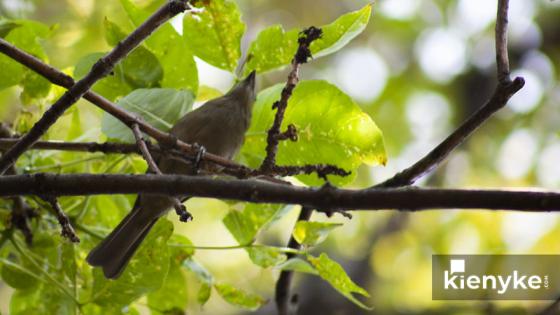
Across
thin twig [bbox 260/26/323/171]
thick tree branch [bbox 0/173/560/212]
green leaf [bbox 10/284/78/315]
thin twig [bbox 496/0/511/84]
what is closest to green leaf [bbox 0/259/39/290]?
green leaf [bbox 10/284/78/315]

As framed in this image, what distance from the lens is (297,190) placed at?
1.55m

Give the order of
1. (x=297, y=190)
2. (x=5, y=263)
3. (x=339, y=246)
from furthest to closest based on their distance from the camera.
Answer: (x=339, y=246), (x=5, y=263), (x=297, y=190)

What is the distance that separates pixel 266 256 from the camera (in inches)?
93.5

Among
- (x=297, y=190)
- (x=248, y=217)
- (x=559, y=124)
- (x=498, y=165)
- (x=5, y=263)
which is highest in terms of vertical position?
(x=559, y=124)

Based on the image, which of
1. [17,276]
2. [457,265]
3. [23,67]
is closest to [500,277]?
[457,265]

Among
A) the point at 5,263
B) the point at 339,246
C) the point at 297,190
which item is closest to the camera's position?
the point at 297,190

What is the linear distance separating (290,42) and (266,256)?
0.64 meters

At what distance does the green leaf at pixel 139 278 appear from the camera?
92.1 inches

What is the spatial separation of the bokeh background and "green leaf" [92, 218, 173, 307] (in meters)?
2.56

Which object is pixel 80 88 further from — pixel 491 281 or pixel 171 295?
pixel 491 281

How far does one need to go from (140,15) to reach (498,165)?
15.4ft

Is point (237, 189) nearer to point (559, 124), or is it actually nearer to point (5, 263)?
point (5, 263)

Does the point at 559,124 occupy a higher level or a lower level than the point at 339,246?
higher

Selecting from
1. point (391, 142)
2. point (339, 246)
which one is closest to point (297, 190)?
point (339, 246)
